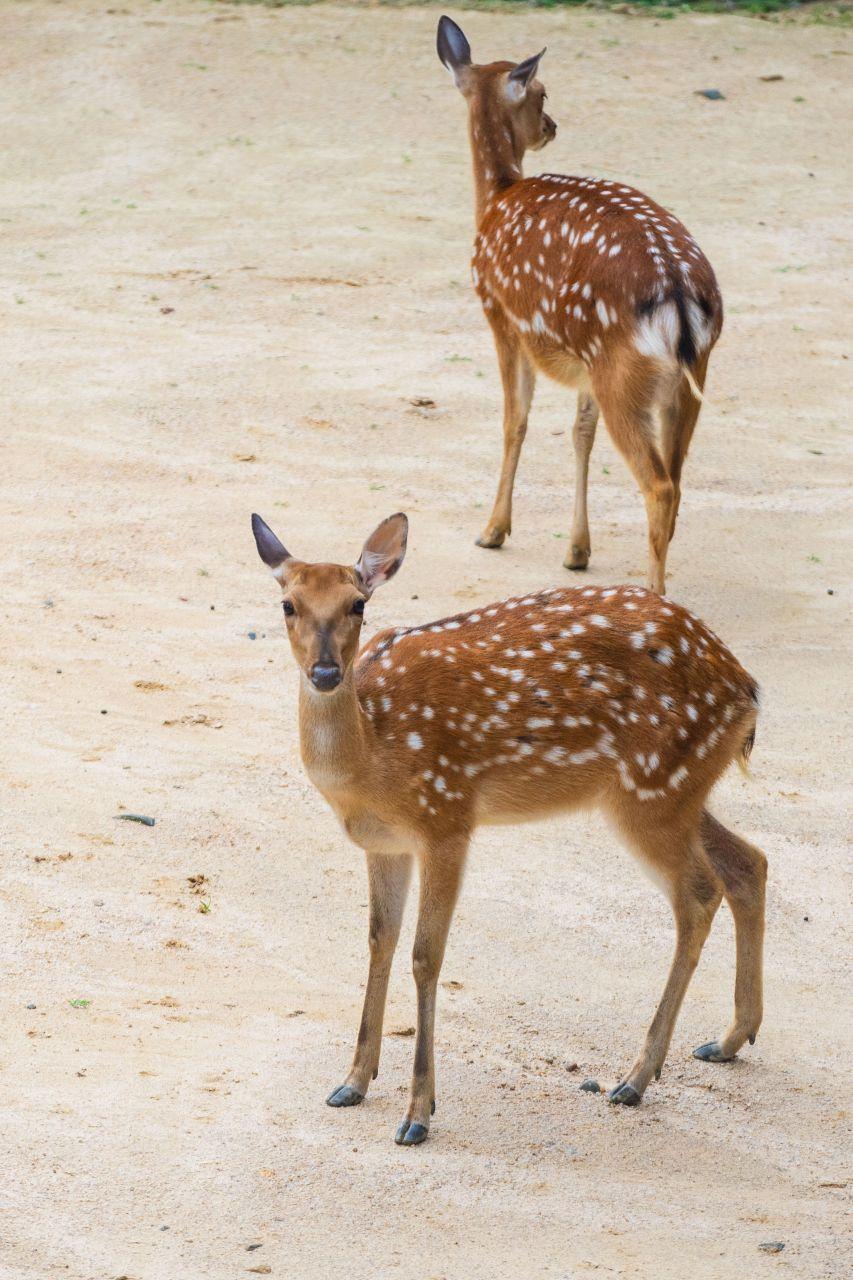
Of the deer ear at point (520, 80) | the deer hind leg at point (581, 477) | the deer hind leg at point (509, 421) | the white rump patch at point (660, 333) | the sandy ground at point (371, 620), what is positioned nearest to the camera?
Result: the sandy ground at point (371, 620)

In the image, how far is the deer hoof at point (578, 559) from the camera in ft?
29.4

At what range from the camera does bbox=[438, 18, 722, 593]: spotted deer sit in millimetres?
7996

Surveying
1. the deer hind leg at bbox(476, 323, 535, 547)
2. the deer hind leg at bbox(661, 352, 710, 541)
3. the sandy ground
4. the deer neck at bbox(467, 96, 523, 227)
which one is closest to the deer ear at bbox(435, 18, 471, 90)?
the deer neck at bbox(467, 96, 523, 227)

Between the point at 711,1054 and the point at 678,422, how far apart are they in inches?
134

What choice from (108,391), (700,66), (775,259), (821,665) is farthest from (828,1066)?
(700,66)

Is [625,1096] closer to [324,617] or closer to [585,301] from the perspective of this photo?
[324,617]

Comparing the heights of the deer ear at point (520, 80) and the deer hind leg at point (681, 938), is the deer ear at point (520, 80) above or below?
above

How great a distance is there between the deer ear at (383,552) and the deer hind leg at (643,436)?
9.66ft

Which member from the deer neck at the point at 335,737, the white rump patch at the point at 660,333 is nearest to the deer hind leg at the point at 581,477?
the white rump patch at the point at 660,333

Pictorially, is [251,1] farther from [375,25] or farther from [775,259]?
[775,259]

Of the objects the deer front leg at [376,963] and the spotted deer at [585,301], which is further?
the spotted deer at [585,301]

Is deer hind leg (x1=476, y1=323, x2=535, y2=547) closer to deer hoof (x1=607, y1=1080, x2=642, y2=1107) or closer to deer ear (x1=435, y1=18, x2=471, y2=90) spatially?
deer ear (x1=435, y1=18, x2=471, y2=90)

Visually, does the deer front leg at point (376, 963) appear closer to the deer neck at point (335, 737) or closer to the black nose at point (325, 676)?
the deer neck at point (335, 737)

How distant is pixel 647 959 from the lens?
19.4ft
